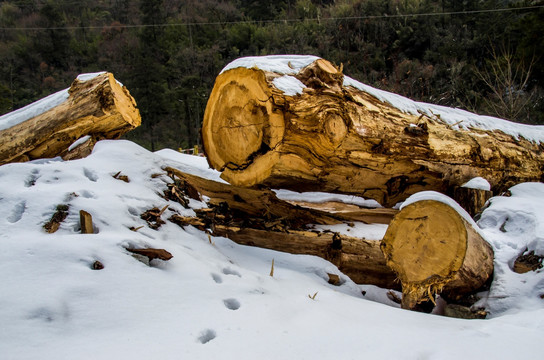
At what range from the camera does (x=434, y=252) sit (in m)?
1.88

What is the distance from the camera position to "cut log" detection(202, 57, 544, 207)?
2336 millimetres

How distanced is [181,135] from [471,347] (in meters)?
16.1

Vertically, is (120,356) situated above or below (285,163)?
below

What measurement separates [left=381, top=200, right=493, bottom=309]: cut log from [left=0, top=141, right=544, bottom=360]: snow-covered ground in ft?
0.63

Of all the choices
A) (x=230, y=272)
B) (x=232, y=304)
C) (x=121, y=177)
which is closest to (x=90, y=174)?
(x=121, y=177)

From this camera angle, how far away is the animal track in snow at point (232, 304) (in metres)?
1.65

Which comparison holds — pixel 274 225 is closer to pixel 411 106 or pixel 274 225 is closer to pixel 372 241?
pixel 372 241

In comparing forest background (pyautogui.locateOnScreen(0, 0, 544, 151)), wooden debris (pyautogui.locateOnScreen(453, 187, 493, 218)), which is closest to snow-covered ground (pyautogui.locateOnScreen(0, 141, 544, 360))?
wooden debris (pyautogui.locateOnScreen(453, 187, 493, 218))

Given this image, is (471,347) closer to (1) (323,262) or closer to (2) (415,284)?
(2) (415,284)

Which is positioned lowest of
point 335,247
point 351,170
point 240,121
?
point 335,247

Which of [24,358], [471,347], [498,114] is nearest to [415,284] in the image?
[471,347]

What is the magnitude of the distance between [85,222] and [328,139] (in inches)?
64.1

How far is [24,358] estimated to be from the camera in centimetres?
105

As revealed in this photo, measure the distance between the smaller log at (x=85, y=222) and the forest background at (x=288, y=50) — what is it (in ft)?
Result: 30.4
